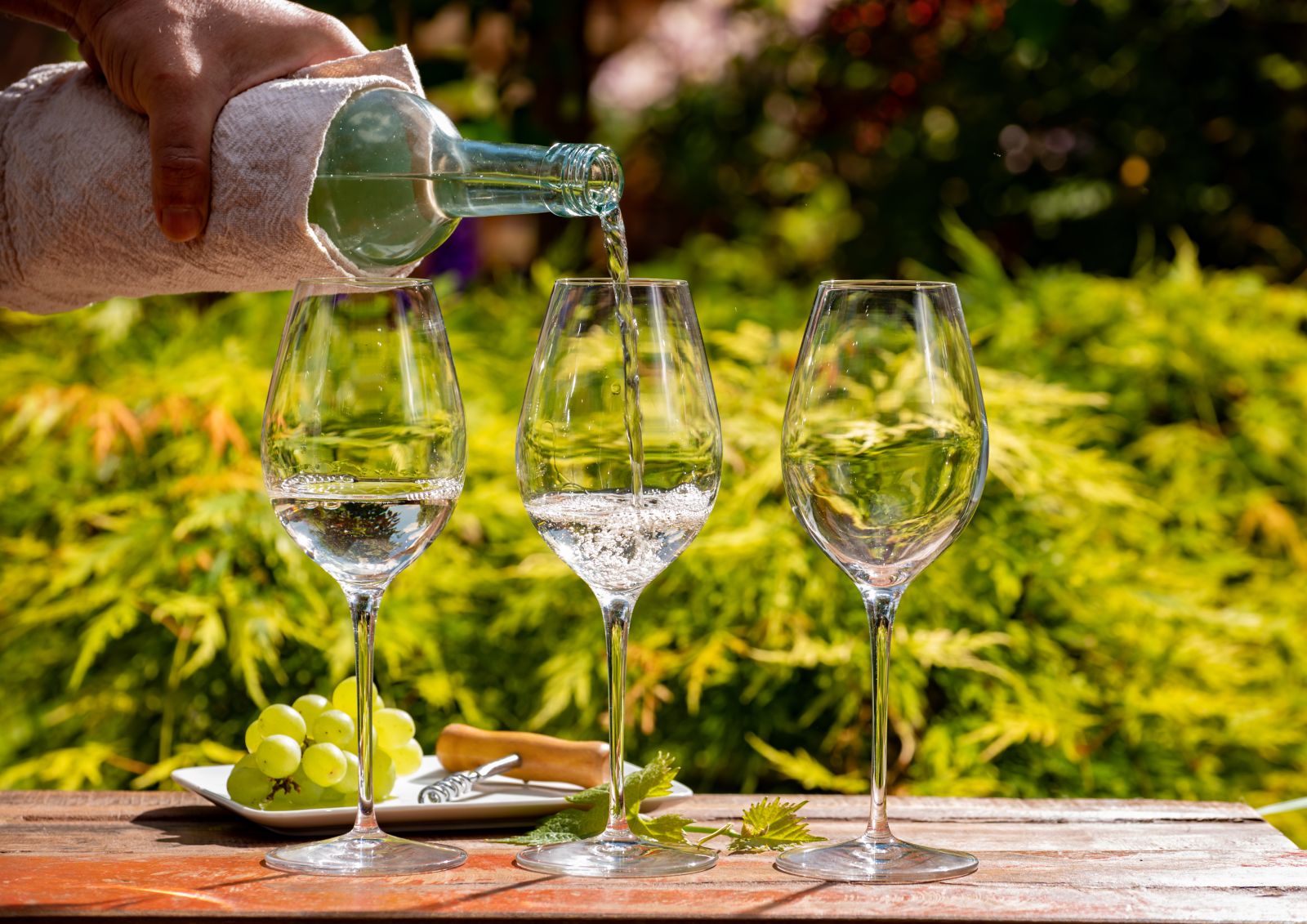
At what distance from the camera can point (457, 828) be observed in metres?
1.15

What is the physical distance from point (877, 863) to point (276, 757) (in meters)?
0.45

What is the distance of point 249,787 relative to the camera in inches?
44.8

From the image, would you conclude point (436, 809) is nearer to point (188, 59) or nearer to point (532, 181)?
point (532, 181)

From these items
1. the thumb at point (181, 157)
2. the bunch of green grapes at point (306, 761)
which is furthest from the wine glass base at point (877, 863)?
the thumb at point (181, 157)

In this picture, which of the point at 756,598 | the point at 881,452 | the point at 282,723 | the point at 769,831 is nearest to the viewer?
the point at 881,452

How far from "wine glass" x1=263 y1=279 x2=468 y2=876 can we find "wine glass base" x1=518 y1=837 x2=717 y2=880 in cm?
7

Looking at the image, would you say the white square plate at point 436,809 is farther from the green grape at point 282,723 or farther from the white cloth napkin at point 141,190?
the white cloth napkin at point 141,190

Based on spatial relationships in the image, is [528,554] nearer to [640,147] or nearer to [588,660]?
[588,660]

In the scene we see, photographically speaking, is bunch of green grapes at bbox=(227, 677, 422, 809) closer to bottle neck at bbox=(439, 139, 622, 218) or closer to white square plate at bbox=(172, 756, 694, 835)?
white square plate at bbox=(172, 756, 694, 835)

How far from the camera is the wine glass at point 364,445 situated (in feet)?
3.19

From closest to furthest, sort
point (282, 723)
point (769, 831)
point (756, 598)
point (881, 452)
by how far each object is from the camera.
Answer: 1. point (881, 452)
2. point (769, 831)
3. point (282, 723)
4. point (756, 598)

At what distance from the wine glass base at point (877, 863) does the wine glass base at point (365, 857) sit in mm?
227

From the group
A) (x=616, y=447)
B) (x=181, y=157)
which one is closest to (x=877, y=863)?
(x=616, y=447)

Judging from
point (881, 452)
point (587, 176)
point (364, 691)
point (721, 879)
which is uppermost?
point (587, 176)
